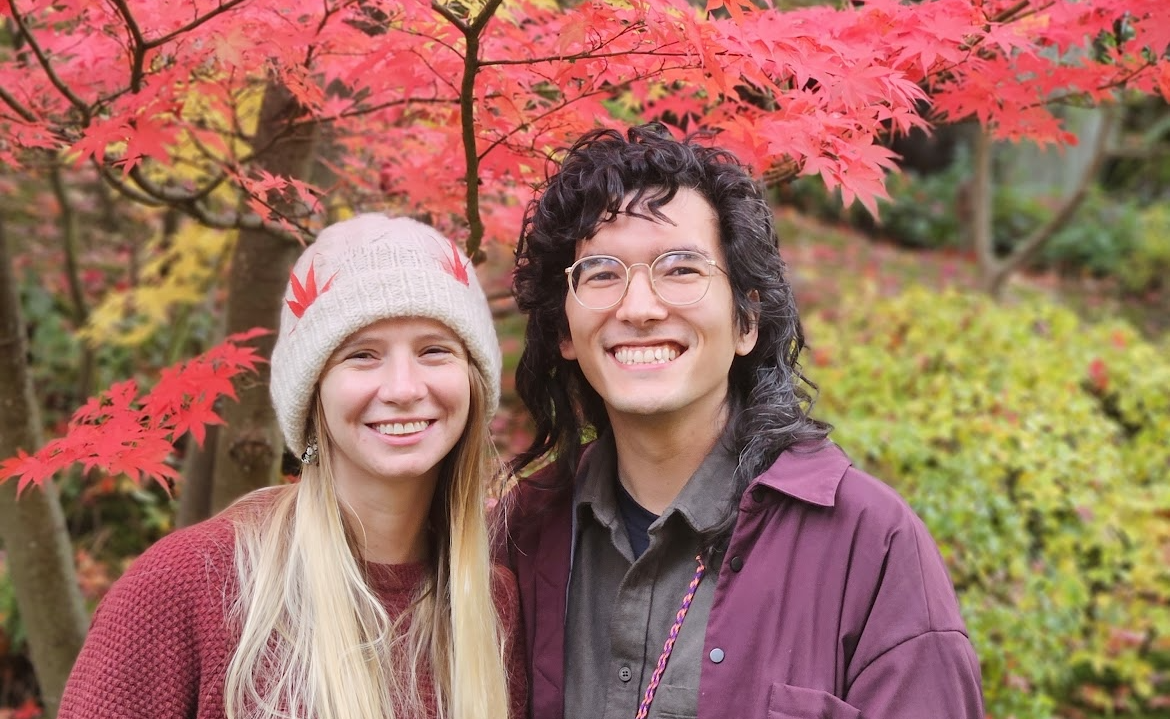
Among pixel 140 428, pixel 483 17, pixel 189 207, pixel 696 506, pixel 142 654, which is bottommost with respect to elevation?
pixel 142 654

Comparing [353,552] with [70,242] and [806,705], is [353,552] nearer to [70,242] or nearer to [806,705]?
[806,705]

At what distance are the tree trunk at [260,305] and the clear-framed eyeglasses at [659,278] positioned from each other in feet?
3.59

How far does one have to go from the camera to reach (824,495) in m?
2.02

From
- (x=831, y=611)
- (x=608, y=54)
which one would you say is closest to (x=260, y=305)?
(x=608, y=54)

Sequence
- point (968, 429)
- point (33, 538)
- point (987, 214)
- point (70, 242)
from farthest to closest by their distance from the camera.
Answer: point (987, 214)
point (70, 242)
point (968, 429)
point (33, 538)

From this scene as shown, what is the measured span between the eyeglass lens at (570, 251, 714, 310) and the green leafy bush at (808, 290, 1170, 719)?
270cm

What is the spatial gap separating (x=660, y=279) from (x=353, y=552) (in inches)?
34.0

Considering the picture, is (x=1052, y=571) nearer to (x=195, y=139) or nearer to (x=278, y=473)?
(x=278, y=473)

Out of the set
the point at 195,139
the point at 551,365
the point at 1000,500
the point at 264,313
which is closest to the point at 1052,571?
the point at 1000,500

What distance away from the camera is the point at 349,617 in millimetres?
2107

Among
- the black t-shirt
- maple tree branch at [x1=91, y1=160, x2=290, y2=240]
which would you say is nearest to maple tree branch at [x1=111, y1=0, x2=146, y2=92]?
maple tree branch at [x1=91, y1=160, x2=290, y2=240]

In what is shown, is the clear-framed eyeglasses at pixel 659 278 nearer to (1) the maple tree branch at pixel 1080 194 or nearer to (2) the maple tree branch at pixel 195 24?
(2) the maple tree branch at pixel 195 24

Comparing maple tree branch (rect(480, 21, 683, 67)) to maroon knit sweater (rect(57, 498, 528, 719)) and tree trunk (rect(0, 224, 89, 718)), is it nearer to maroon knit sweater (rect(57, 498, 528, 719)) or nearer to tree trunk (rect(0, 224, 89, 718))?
maroon knit sweater (rect(57, 498, 528, 719))

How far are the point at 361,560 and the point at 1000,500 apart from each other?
328cm
